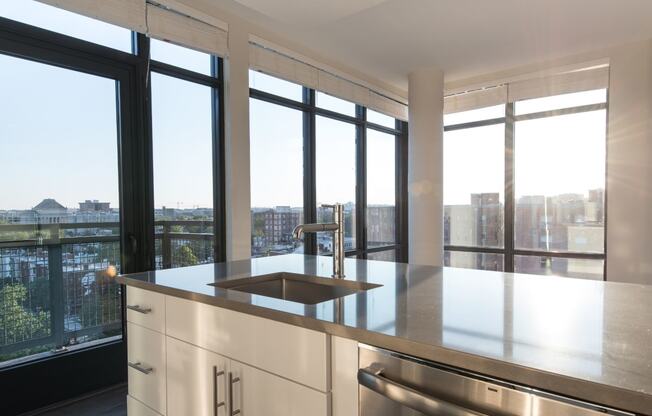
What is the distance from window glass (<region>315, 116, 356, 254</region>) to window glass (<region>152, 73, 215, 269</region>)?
123cm

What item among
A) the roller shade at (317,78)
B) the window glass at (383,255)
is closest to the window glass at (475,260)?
the window glass at (383,255)

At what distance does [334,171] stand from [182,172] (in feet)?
5.78

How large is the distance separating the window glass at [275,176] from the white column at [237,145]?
190 mm

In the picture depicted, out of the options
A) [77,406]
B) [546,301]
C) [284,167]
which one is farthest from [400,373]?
[284,167]

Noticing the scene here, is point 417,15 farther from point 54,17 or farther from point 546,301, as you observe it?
point 546,301

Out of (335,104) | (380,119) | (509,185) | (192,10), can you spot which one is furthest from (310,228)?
(509,185)

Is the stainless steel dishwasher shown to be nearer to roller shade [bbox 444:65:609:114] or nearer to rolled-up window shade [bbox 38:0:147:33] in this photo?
rolled-up window shade [bbox 38:0:147:33]

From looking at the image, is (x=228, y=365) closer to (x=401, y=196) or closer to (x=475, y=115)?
(x=401, y=196)

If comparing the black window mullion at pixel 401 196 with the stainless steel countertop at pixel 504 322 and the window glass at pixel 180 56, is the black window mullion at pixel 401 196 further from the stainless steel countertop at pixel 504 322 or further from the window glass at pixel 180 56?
the stainless steel countertop at pixel 504 322

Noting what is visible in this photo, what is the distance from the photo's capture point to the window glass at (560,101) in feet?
13.5

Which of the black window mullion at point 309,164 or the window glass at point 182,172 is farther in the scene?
the black window mullion at point 309,164

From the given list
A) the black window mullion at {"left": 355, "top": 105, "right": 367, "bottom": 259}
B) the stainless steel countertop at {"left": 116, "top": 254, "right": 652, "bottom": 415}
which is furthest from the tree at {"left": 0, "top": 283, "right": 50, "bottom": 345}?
the black window mullion at {"left": 355, "top": 105, "right": 367, "bottom": 259}

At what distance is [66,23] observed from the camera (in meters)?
2.34

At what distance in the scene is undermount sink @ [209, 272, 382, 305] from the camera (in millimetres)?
1507
